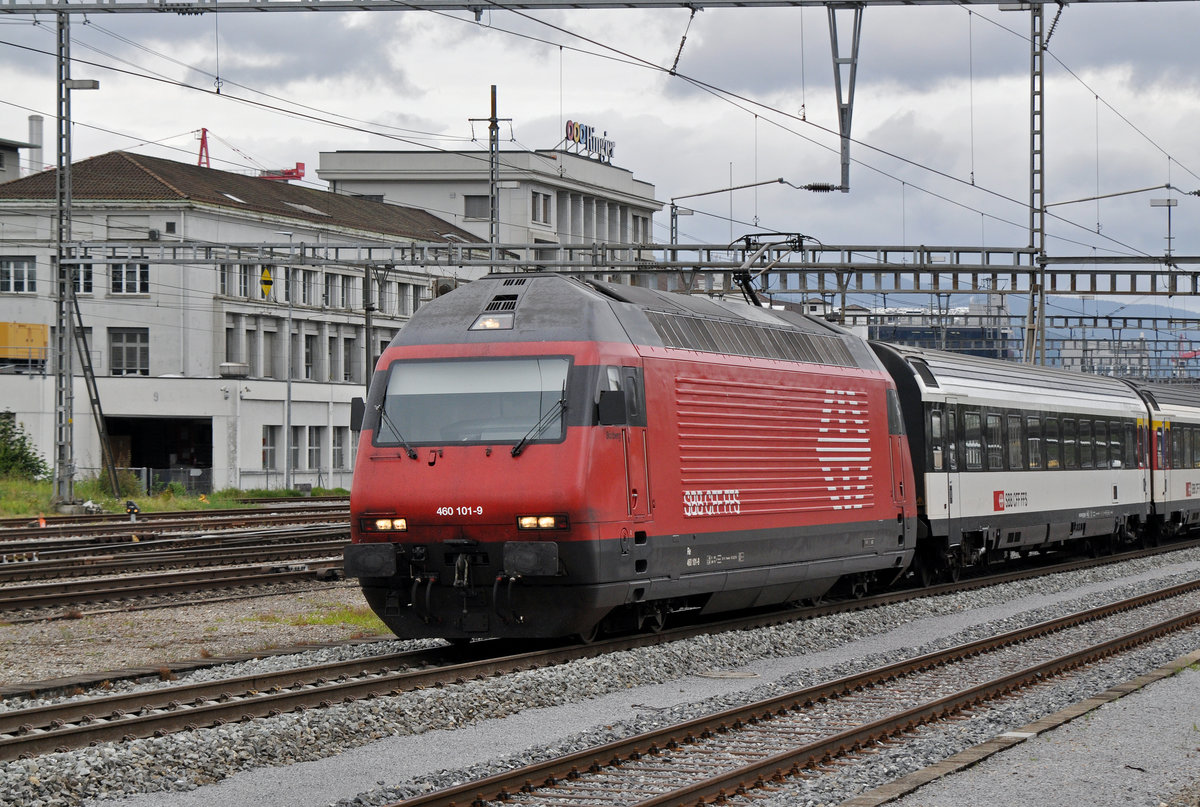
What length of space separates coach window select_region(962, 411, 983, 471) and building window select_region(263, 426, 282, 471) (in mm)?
44068

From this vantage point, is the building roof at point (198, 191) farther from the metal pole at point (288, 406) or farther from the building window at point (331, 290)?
the metal pole at point (288, 406)

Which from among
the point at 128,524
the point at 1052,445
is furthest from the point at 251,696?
the point at 128,524

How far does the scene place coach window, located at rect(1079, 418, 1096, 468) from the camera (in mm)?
28547

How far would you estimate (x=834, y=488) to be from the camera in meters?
18.7

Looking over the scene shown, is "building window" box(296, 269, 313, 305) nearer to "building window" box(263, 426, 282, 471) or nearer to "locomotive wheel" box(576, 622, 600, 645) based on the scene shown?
"building window" box(263, 426, 282, 471)

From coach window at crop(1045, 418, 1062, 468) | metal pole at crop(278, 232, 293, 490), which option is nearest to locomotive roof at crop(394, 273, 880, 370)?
coach window at crop(1045, 418, 1062, 468)

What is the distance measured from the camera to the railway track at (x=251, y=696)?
392 inches

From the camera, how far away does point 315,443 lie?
221 ft

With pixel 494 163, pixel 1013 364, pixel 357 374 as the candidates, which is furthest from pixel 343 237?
pixel 1013 364

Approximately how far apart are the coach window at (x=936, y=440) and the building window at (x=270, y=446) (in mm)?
44889

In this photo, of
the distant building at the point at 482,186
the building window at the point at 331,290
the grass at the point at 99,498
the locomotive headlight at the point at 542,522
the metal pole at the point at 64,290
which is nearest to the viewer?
the locomotive headlight at the point at 542,522

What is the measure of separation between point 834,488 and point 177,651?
7.64m

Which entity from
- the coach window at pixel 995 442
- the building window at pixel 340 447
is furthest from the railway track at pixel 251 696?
the building window at pixel 340 447

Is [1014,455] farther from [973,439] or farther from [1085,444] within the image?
[1085,444]
